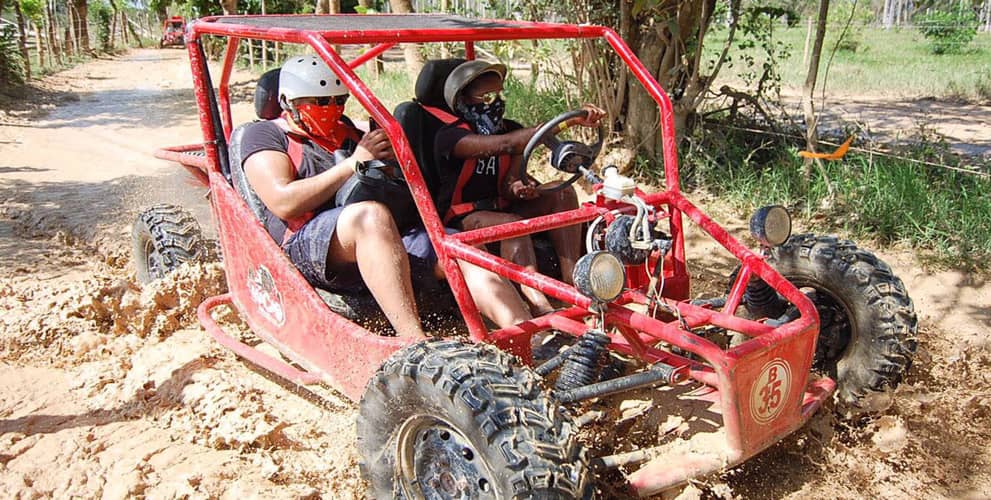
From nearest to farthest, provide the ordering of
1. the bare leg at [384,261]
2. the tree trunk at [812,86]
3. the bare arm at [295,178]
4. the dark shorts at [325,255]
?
the bare arm at [295,178] < the bare leg at [384,261] < the dark shorts at [325,255] < the tree trunk at [812,86]

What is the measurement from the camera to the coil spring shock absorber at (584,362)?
8.55 ft

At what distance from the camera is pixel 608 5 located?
268 inches

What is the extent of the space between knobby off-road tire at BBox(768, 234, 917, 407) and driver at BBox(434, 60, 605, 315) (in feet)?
3.06

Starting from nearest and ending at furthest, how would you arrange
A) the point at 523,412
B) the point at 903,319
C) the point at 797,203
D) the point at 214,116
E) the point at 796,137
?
1. the point at 523,412
2. the point at 903,319
3. the point at 214,116
4. the point at 797,203
5. the point at 796,137

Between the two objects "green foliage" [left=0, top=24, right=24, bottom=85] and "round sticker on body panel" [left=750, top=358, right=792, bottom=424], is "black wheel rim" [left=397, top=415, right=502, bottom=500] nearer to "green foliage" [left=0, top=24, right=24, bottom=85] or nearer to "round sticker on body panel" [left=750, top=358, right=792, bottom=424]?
"round sticker on body panel" [left=750, top=358, right=792, bottom=424]

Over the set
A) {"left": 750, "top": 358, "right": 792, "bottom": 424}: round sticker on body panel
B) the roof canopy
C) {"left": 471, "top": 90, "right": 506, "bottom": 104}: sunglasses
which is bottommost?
{"left": 750, "top": 358, "right": 792, "bottom": 424}: round sticker on body panel

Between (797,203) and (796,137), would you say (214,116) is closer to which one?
(797,203)

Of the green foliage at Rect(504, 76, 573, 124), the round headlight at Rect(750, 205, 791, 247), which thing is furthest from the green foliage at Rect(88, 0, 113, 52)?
the round headlight at Rect(750, 205, 791, 247)

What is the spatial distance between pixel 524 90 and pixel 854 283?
5.60 m

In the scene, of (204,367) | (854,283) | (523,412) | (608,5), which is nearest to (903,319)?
(854,283)

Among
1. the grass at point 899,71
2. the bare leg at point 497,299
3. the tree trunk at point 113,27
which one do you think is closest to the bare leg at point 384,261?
the bare leg at point 497,299

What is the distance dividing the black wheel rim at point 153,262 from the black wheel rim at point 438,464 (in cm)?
266

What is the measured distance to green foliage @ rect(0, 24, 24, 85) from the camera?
51.7ft

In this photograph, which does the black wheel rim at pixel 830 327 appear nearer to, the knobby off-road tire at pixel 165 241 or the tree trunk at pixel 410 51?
the knobby off-road tire at pixel 165 241
